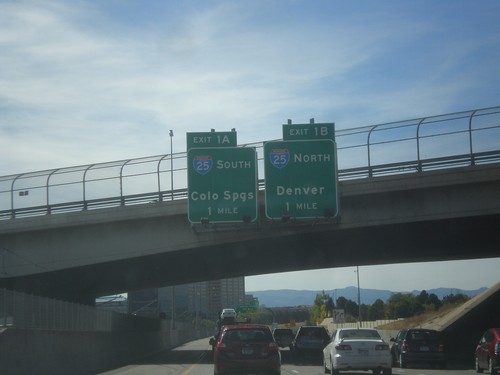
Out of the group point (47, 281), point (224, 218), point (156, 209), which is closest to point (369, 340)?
point (224, 218)

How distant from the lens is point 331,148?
34.5 meters

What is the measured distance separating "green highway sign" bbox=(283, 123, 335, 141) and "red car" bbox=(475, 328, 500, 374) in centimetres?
1179

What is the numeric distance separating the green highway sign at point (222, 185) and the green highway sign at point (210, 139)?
651 millimetres

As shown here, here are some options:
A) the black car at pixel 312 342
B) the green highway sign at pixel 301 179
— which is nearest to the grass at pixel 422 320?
the black car at pixel 312 342

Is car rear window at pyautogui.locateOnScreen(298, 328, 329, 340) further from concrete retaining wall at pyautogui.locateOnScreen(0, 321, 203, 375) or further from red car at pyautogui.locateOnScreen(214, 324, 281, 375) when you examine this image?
red car at pyautogui.locateOnScreen(214, 324, 281, 375)

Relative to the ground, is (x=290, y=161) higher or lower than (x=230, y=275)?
higher

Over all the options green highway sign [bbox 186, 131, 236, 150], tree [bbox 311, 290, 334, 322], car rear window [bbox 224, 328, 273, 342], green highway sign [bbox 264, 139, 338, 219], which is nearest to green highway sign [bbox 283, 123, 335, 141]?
green highway sign [bbox 264, 139, 338, 219]

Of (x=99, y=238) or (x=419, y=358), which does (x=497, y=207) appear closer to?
(x=419, y=358)

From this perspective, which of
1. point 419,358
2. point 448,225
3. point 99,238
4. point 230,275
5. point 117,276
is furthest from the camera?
point 230,275

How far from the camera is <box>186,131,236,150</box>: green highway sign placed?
3562cm

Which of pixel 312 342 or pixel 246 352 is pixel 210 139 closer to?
pixel 312 342

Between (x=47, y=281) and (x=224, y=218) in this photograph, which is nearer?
(x=224, y=218)

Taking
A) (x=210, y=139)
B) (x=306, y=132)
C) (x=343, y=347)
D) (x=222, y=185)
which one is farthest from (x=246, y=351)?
(x=210, y=139)

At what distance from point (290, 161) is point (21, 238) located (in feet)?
49.6
